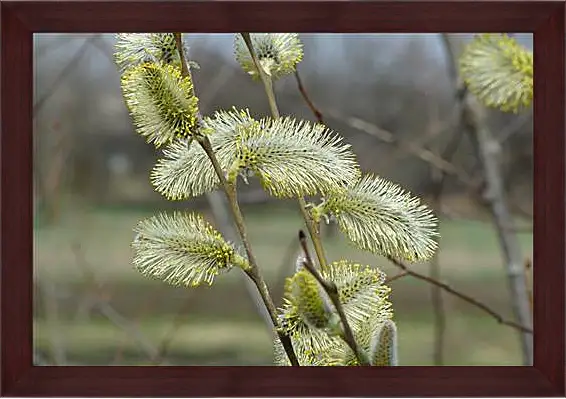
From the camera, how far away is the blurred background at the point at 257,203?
1.33 m

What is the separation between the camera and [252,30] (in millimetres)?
729

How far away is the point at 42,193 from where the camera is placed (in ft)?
4.61

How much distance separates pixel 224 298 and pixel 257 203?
24 cm

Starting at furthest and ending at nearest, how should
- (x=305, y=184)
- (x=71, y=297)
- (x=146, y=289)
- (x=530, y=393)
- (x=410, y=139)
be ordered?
(x=71, y=297) < (x=410, y=139) < (x=146, y=289) < (x=530, y=393) < (x=305, y=184)

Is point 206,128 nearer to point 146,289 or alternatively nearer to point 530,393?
point 530,393

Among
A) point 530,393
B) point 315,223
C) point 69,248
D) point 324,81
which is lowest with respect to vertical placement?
point 530,393

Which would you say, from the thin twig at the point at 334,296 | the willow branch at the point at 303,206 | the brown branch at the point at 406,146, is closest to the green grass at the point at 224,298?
the brown branch at the point at 406,146

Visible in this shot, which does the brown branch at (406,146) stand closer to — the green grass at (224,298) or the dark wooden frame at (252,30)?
the green grass at (224,298)

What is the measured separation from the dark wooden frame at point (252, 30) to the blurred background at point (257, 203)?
18.1 inches

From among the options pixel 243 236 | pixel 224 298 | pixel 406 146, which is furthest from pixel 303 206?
pixel 224 298

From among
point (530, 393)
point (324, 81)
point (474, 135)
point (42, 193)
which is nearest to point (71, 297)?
point (42, 193)

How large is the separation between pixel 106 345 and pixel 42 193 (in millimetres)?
307

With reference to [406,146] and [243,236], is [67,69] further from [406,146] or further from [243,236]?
[243,236]

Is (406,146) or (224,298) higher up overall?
(406,146)
